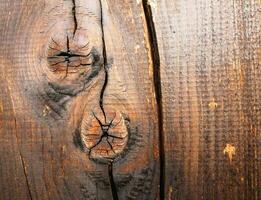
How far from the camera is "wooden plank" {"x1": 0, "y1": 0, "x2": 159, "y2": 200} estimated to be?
4.69ft

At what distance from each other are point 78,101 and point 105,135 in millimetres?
124

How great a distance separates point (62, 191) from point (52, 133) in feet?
0.57

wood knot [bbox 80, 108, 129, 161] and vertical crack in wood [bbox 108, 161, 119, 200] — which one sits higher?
wood knot [bbox 80, 108, 129, 161]

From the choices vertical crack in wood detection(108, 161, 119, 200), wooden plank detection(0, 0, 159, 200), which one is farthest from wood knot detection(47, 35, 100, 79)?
vertical crack in wood detection(108, 161, 119, 200)

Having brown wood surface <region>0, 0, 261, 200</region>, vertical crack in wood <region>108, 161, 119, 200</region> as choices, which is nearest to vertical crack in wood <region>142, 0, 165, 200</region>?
brown wood surface <region>0, 0, 261, 200</region>

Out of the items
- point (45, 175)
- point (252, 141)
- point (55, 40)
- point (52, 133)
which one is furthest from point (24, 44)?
point (252, 141)

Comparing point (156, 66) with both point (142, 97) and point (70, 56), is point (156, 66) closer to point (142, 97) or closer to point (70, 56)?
point (142, 97)

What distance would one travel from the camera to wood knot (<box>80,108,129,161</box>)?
1.43m

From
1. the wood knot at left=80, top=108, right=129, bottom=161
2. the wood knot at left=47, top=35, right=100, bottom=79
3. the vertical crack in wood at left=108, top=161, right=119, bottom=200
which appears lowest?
the vertical crack in wood at left=108, top=161, right=119, bottom=200

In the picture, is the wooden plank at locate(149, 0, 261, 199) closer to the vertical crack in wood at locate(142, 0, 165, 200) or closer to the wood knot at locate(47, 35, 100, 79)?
the vertical crack in wood at locate(142, 0, 165, 200)

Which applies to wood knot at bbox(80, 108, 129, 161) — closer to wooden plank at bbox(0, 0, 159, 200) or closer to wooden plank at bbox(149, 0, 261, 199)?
wooden plank at bbox(0, 0, 159, 200)

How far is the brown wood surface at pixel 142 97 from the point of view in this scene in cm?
141

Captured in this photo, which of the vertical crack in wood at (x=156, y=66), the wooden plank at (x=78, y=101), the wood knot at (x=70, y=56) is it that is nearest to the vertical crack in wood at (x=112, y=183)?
the wooden plank at (x=78, y=101)

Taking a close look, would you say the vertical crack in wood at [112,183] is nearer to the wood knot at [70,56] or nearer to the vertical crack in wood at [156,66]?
the vertical crack in wood at [156,66]
